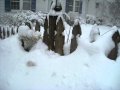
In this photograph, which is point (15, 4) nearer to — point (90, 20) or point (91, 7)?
point (90, 20)

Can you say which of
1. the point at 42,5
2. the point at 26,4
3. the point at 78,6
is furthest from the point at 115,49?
the point at 78,6

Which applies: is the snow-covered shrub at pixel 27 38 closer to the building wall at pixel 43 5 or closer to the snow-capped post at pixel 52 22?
the snow-capped post at pixel 52 22

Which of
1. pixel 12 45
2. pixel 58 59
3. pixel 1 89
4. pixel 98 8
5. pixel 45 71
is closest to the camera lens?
pixel 1 89

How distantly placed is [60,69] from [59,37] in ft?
2.71

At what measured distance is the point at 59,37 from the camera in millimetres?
4398

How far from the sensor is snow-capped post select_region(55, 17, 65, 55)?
4.35m

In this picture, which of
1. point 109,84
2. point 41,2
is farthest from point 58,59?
point 41,2

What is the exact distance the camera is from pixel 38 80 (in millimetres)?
3578

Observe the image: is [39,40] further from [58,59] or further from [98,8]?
[98,8]

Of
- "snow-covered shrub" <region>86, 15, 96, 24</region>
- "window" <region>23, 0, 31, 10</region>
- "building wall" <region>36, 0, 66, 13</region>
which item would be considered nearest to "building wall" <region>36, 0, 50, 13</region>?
"building wall" <region>36, 0, 66, 13</region>

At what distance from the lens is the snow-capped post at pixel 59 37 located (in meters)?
4.35

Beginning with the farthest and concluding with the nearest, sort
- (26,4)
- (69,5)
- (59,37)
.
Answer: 1. (69,5)
2. (26,4)
3. (59,37)

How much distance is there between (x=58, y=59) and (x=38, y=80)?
24.6 inches

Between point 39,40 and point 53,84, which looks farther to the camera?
point 39,40
